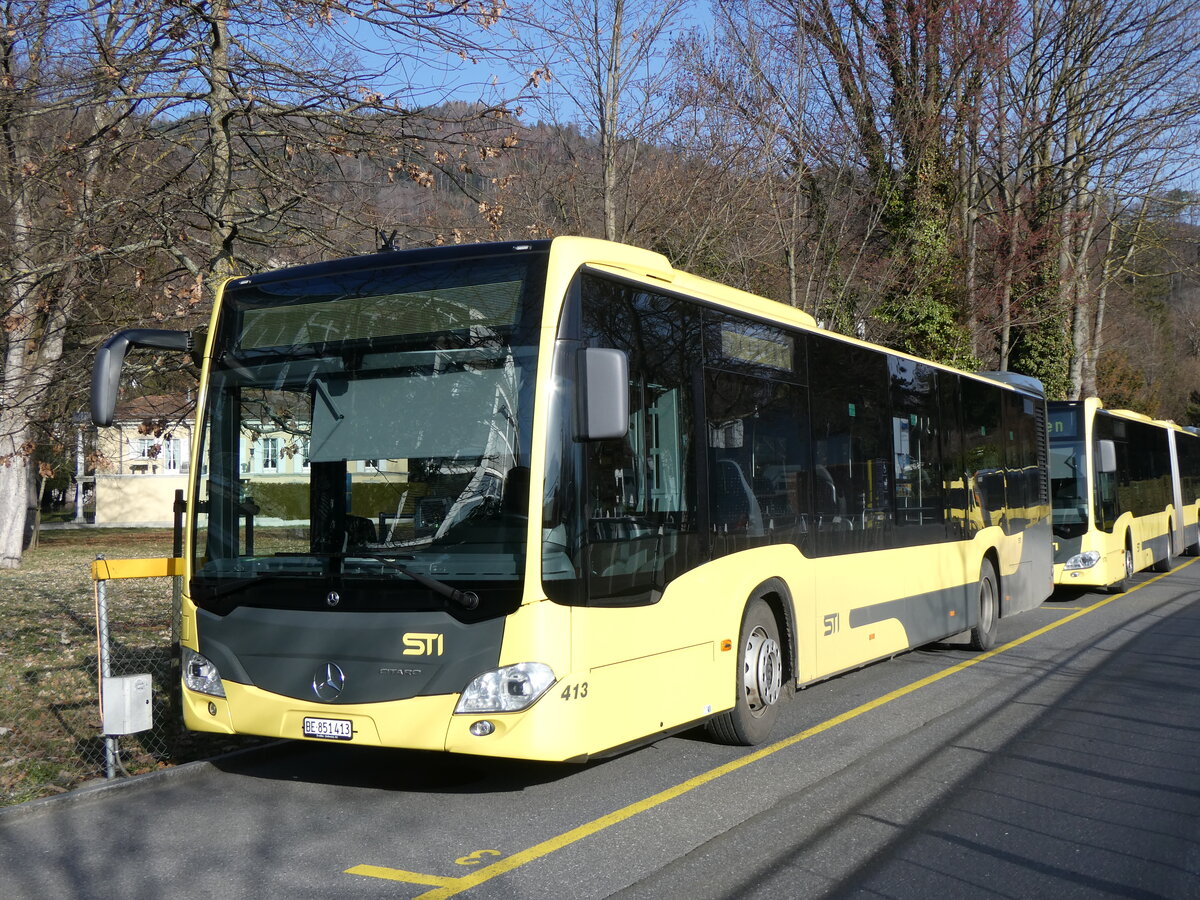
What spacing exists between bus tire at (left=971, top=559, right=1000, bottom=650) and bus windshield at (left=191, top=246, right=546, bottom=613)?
8377mm

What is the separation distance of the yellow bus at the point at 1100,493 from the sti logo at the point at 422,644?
49.6 feet

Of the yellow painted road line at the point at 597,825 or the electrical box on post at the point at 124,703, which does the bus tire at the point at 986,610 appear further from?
the electrical box on post at the point at 124,703

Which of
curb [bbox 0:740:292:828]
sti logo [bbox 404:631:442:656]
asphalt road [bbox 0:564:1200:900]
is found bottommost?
asphalt road [bbox 0:564:1200:900]

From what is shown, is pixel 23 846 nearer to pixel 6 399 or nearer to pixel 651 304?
pixel 651 304

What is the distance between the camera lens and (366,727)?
633 centimetres

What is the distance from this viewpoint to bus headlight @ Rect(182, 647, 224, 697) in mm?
6871

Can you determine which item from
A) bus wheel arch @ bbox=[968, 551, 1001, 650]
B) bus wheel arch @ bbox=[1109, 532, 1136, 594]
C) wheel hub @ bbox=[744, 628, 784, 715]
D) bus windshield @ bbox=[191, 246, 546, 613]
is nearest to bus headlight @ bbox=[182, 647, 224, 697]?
bus windshield @ bbox=[191, 246, 546, 613]

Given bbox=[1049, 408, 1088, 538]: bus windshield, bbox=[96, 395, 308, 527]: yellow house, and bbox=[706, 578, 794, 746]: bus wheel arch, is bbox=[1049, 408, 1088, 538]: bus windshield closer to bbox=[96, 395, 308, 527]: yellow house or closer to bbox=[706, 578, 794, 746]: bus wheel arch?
bbox=[706, 578, 794, 746]: bus wheel arch

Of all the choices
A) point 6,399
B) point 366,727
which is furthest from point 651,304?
point 6,399

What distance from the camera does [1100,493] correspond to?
755 inches

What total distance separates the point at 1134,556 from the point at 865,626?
13.4 meters

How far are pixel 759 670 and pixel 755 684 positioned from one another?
10 centimetres

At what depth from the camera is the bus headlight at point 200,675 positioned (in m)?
6.87

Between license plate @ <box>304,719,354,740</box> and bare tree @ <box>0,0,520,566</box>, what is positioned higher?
bare tree @ <box>0,0,520,566</box>
